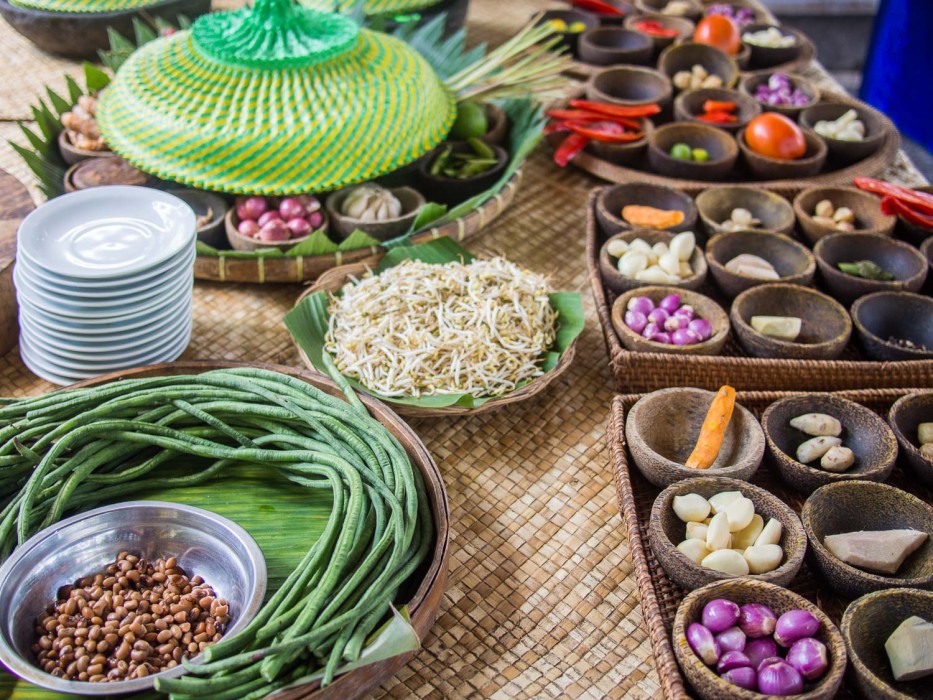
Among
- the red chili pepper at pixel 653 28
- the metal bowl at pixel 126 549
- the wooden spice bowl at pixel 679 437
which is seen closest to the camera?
the metal bowl at pixel 126 549

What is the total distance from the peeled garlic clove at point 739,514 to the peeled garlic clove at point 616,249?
92cm

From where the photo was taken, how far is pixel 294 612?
1.34 m

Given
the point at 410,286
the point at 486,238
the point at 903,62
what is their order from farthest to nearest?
the point at 903,62 < the point at 486,238 < the point at 410,286

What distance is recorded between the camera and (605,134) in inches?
112

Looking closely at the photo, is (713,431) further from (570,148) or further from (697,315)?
(570,148)

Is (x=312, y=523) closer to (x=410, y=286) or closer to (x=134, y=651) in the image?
(x=134, y=651)

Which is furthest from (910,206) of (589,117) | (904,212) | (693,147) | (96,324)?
(96,324)

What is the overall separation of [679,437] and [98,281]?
4.26 ft

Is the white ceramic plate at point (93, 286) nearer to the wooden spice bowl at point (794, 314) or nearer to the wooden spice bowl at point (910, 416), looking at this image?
the wooden spice bowl at point (794, 314)

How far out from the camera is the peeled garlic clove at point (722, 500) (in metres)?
1.58

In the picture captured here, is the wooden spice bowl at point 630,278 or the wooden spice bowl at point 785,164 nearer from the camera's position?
the wooden spice bowl at point 630,278

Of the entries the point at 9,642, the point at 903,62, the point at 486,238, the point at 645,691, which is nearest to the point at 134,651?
the point at 9,642

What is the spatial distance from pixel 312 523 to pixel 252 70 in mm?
1408

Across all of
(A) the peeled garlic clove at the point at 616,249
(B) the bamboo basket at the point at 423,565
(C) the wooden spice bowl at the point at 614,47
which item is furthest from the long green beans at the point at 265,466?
(C) the wooden spice bowl at the point at 614,47
